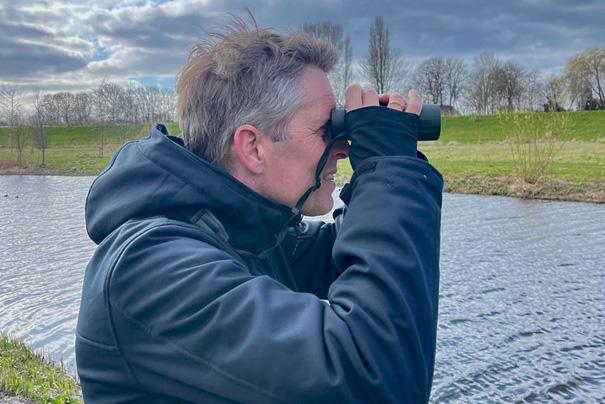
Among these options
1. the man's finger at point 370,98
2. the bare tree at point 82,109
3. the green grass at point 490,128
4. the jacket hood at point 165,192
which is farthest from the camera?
the bare tree at point 82,109

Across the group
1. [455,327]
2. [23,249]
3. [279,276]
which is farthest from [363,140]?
[23,249]

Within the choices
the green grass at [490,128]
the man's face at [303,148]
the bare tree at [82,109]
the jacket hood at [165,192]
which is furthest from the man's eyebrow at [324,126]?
the bare tree at [82,109]

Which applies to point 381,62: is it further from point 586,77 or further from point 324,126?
point 324,126

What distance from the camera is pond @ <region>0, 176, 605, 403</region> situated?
17.2ft

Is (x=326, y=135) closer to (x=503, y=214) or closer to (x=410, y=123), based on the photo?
(x=410, y=123)

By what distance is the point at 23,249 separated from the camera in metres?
10.8

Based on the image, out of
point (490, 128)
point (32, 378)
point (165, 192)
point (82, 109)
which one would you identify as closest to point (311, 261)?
point (165, 192)

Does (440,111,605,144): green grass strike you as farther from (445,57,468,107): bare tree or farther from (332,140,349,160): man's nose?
(332,140,349,160): man's nose

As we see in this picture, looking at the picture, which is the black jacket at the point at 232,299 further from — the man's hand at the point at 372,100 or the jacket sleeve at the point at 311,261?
the jacket sleeve at the point at 311,261

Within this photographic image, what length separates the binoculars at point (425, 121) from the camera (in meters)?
1.50

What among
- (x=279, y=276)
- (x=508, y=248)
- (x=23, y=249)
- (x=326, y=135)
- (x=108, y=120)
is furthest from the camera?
(x=108, y=120)

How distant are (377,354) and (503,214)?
43.0ft

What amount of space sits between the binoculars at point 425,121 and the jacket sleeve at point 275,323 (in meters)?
0.32

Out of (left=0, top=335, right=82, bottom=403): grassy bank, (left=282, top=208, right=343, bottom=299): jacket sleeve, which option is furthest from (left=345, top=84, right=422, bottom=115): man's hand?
(left=0, top=335, right=82, bottom=403): grassy bank
